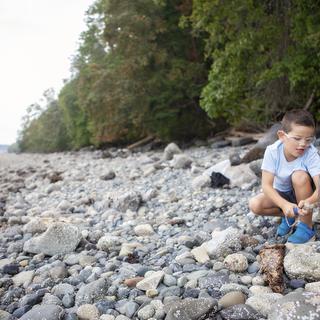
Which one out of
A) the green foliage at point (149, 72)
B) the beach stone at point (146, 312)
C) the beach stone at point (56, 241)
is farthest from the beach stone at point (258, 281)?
the green foliage at point (149, 72)

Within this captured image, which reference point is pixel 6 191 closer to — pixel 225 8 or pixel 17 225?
pixel 17 225

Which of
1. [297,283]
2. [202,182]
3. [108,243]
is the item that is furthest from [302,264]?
[202,182]

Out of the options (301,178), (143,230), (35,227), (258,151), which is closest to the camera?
(301,178)

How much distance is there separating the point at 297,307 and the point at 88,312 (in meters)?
1.36

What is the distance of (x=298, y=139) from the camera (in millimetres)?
3320

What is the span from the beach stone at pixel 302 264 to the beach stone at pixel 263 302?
28 cm

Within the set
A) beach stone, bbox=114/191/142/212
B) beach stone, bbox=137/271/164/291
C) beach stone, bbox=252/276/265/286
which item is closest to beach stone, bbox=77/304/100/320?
beach stone, bbox=137/271/164/291

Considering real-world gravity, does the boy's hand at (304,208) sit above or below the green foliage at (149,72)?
below

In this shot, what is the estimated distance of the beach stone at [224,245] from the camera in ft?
11.3

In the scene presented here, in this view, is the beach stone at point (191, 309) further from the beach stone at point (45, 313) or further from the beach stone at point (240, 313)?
the beach stone at point (45, 313)

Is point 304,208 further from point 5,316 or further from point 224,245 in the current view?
point 5,316

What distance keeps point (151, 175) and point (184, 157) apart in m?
0.93

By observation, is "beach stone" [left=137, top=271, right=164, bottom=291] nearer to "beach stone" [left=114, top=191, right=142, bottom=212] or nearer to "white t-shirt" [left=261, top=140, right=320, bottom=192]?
"white t-shirt" [left=261, top=140, right=320, bottom=192]

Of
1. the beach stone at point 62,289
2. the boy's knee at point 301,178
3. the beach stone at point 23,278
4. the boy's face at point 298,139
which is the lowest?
A: the beach stone at point 62,289
